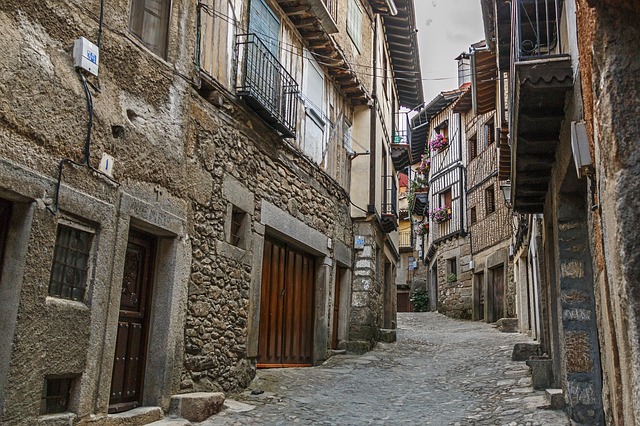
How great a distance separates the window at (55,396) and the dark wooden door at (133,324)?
0.66 metres

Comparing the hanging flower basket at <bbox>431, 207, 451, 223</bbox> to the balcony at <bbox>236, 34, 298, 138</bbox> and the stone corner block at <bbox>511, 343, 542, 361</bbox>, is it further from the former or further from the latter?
the balcony at <bbox>236, 34, 298, 138</bbox>

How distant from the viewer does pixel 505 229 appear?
17391 mm

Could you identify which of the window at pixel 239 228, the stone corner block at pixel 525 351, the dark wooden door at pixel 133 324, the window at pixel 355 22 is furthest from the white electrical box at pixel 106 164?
the window at pixel 355 22

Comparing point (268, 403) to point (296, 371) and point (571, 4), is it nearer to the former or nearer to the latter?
point (296, 371)

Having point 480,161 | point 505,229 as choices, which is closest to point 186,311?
point 505,229

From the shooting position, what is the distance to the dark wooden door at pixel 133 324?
530 cm

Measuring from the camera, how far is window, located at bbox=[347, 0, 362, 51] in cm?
1135

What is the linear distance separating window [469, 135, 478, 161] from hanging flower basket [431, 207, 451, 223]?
2.43 m

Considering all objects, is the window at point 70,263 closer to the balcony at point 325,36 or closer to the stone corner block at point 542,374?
the stone corner block at point 542,374

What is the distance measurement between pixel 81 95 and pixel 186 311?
7.58ft

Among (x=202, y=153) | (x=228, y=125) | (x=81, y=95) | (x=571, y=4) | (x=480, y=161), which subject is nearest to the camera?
(x=571, y=4)

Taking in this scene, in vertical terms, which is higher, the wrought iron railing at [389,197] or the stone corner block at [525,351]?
the wrought iron railing at [389,197]

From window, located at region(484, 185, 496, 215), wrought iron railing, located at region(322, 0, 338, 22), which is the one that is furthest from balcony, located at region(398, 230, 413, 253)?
wrought iron railing, located at region(322, 0, 338, 22)

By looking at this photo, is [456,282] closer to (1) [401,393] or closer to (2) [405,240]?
(2) [405,240]
